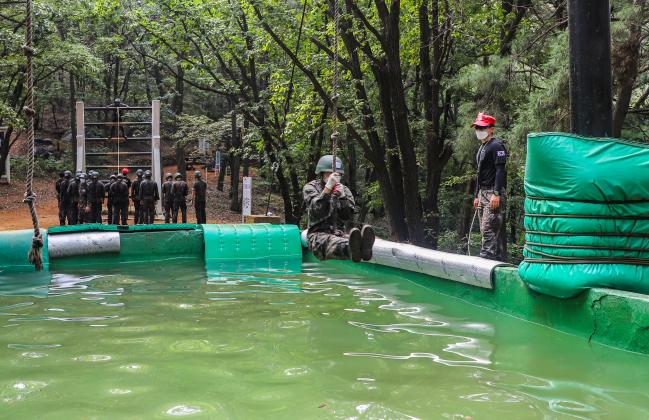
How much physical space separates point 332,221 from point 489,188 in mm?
1982

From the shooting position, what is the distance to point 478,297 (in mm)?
7199

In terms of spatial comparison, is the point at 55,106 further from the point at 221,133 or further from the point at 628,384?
the point at 628,384

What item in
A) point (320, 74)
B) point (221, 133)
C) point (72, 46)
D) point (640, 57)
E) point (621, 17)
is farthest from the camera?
point (221, 133)

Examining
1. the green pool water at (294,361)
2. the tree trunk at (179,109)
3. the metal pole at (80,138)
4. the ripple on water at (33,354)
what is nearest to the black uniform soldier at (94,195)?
the metal pole at (80,138)

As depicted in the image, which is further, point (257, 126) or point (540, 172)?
point (257, 126)

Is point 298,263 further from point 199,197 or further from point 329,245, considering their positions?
point 199,197

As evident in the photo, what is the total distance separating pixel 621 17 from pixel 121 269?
26.7 ft

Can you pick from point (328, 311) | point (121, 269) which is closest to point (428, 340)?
point (328, 311)

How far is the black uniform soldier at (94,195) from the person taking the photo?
1875 cm

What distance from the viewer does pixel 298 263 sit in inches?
455

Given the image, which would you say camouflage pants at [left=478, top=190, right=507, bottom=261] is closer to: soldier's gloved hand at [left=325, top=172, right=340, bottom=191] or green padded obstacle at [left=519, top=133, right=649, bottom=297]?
green padded obstacle at [left=519, top=133, right=649, bottom=297]

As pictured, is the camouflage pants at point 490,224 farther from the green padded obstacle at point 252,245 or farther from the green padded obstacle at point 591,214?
the green padded obstacle at point 252,245

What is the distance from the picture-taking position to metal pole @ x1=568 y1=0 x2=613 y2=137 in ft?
19.0

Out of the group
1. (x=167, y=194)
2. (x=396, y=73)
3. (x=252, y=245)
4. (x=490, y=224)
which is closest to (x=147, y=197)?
(x=167, y=194)
